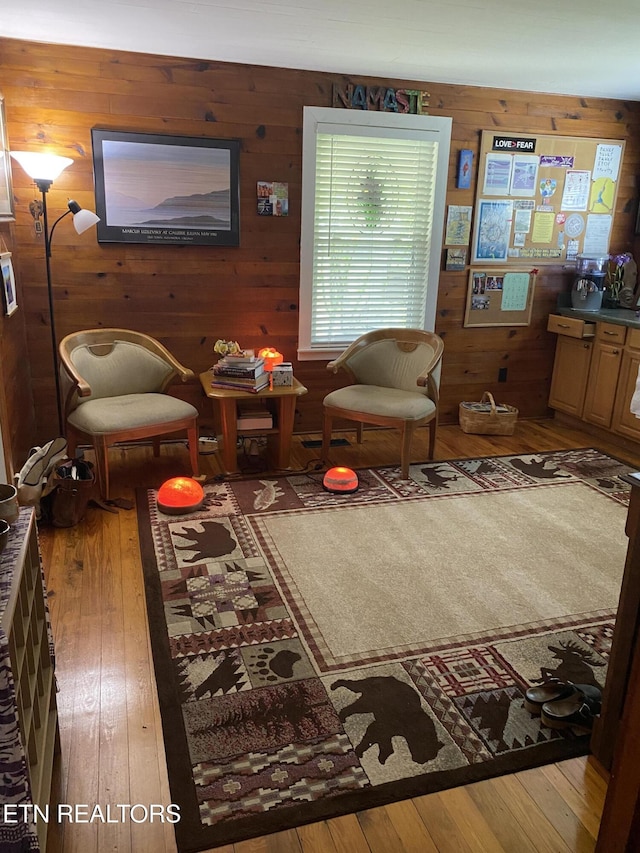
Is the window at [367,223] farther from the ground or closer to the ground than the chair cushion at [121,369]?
farther from the ground

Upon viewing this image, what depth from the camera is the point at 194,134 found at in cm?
401

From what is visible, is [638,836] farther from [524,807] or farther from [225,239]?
[225,239]

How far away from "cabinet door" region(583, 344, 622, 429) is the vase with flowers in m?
0.55

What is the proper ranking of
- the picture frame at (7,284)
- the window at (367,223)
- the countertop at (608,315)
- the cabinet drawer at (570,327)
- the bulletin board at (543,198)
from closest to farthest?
the picture frame at (7,284) < the window at (367,223) < the countertop at (608,315) < the bulletin board at (543,198) < the cabinet drawer at (570,327)

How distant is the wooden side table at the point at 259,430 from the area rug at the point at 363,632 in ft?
0.67

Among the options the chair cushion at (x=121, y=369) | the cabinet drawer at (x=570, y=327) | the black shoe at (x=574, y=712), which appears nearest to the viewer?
the black shoe at (x=574, y=712)

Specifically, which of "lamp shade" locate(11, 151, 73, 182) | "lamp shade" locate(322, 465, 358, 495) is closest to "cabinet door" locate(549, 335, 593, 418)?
"lamp shade" locate(322, 465, 358, 495)

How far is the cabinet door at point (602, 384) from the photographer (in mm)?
4570

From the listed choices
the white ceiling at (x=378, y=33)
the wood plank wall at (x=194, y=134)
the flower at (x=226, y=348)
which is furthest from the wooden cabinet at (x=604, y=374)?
the flower at (x=226, y=348)

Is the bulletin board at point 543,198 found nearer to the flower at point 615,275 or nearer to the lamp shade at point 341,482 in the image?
the flower at point 615,275

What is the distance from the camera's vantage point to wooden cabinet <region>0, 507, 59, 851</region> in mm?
1345

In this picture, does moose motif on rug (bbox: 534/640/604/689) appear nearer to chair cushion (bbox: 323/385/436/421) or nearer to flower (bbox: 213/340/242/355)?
chair cushion (bbox: 323/385/436/421)

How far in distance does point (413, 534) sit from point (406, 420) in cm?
82

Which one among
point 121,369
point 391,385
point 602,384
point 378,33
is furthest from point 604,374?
point 121,369
